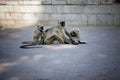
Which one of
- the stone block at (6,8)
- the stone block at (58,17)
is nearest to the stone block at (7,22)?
the stone block at (6,8)

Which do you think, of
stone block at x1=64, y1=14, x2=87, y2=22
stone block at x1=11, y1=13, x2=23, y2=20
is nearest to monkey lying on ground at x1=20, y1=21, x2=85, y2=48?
stone block at x1=64, y1=14, x2=87, y2=22

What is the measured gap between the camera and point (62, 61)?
7.81 metres

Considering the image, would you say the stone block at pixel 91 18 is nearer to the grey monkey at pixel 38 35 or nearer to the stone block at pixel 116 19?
the stone block at pixel 116 19

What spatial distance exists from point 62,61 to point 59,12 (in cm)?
890

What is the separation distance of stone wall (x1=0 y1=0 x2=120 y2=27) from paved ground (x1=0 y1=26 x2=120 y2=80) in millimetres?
4968

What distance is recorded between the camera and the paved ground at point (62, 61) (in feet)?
21.0

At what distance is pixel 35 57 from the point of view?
831cm

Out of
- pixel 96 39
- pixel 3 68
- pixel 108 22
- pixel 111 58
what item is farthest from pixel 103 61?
pixel 108 22

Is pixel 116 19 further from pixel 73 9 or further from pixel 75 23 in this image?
pixel 73 9

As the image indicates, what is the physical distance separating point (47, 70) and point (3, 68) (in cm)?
104

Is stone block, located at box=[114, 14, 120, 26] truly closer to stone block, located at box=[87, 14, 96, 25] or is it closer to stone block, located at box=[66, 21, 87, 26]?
stone block, located at box=[87, 14, 96, 25]

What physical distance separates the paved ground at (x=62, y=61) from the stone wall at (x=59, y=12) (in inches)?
196

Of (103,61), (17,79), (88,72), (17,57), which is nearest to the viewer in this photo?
(17,79)

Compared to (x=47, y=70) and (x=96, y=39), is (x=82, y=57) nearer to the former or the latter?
(x=47, y=70)
